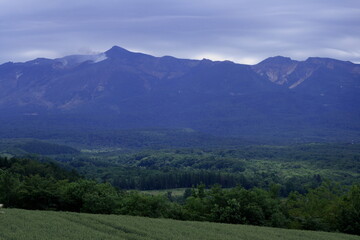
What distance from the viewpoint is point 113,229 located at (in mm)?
35000

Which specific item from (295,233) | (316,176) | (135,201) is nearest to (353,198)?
(295,233)

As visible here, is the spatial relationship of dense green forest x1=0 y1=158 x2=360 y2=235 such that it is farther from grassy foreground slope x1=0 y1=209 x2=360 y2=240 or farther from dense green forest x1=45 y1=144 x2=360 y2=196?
dense green forest x1=45 y1=144 x2=360 y2=196

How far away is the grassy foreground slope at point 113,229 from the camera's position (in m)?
31.5

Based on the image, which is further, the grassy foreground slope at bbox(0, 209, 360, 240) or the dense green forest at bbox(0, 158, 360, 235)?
the dense green forest at bbox(0, 158, 360, 235)

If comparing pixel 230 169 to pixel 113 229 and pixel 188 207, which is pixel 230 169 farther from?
pixel 113 229

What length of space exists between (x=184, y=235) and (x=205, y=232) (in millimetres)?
2778

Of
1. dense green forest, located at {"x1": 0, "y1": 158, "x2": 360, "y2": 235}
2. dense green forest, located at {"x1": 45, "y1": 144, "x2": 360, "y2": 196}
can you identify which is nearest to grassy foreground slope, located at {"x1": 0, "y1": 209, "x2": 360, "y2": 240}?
dense green forest, located at {"x1": 0, "y1": 158, "x2": 360, "y2": 235}

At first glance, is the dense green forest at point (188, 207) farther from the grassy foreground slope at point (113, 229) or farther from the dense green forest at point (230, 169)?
the dense green forest at point (230, 169)

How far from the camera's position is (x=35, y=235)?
30.4 meters

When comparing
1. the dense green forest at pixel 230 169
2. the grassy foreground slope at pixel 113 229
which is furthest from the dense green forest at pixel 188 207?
the dense green forest at pixel 230 169

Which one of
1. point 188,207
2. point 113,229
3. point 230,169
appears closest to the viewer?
point 113,229

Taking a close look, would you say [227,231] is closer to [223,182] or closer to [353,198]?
[353,198]

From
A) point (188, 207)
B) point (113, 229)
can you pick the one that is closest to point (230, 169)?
point (188, 207)

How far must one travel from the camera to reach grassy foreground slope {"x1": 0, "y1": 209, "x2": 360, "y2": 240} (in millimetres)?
31516
